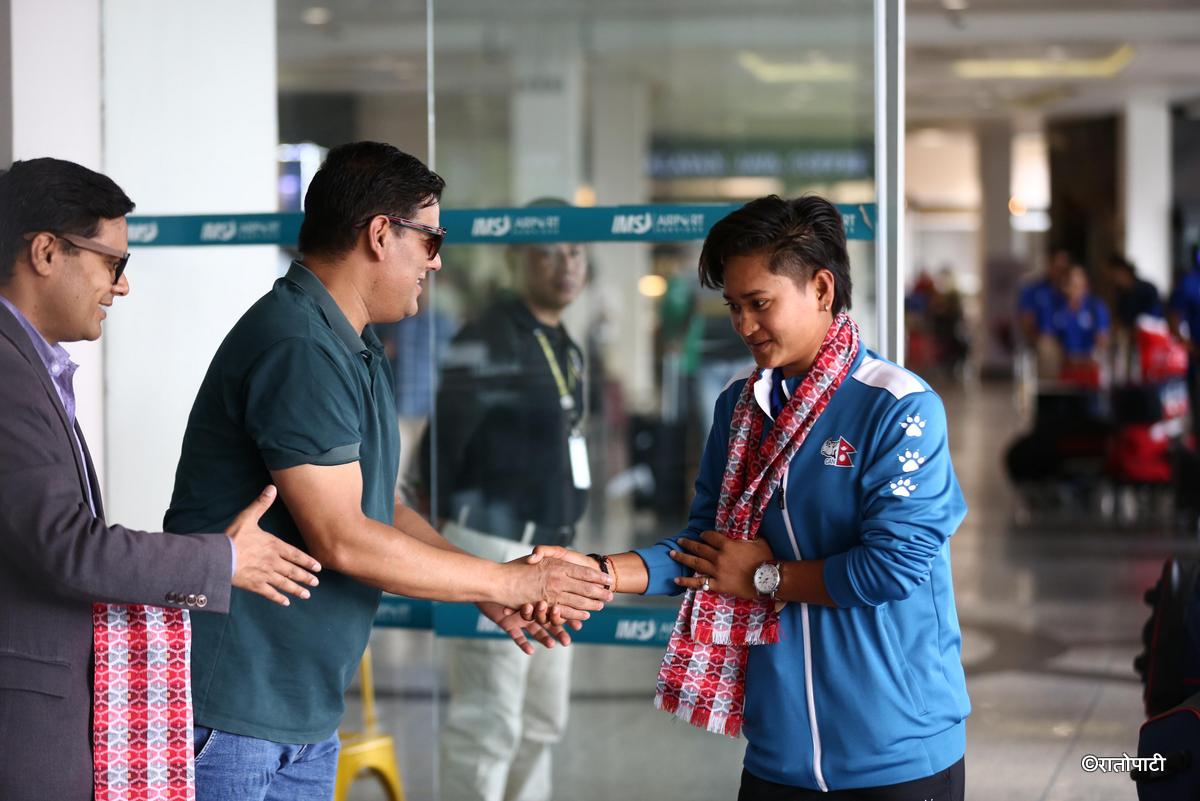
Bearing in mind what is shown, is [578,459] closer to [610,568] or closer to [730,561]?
[610,568]

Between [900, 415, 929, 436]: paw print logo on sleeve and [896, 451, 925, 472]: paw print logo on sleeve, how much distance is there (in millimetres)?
33

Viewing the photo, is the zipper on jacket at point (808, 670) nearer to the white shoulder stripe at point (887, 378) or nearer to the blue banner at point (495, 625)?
the white shoulder stripe at point (887, 378)

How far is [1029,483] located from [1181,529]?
3.87ft

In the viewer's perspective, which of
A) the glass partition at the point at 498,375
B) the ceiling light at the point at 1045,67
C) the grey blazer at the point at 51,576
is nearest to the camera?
the grey blazer at the point at 51,576

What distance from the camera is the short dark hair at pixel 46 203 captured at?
2.15 metres

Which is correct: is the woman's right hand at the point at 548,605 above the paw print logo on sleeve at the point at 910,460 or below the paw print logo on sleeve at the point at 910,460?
below

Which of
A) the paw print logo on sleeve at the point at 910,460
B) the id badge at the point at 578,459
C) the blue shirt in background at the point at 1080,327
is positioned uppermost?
the blue shirt in background at the point at 1080,327

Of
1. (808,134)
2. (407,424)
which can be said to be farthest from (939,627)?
(808,134)

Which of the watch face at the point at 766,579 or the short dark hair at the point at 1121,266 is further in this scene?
the short dark hair at the point at 1121,266

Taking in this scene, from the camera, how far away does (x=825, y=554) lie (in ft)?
7.45

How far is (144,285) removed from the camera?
416 cm

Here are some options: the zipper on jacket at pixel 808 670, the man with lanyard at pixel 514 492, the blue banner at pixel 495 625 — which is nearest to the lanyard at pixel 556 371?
the man with lanyard at pixel 514 492

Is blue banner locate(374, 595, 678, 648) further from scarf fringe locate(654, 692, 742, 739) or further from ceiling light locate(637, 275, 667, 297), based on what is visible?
ceiling light locate(637, 275, 667, 297)

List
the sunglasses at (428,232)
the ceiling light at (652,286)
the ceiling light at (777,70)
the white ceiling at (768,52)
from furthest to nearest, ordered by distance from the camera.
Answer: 1. the ceiling light at (652,286)
2. the ceiling light at (777,70)
3. the white ceiling at (768,52)
4. the sunglasses at (428,232)
